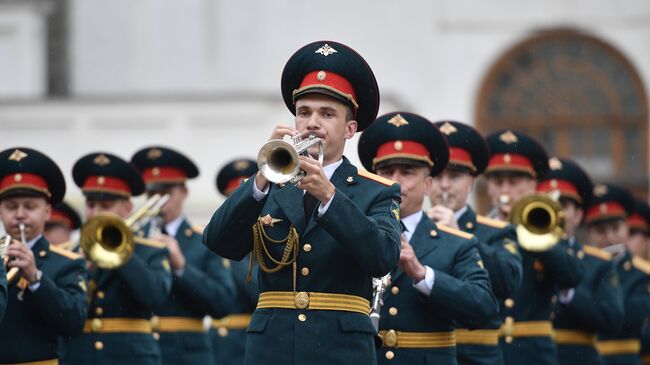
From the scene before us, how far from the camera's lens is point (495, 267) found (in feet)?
33.1

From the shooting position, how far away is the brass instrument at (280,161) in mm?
6825

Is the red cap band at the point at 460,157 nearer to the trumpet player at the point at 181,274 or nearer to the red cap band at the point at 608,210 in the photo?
the trumpet player at the point at 181,274

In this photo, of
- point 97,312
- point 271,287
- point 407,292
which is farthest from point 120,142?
point 271,287

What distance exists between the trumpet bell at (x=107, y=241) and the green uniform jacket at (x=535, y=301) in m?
2.57

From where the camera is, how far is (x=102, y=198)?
1165cm

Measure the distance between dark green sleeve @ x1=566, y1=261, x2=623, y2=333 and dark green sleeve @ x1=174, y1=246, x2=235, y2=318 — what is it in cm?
259

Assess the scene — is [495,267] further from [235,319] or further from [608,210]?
[608,210]

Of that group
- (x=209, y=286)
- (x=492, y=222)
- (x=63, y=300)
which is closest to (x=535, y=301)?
(x=492, y=222)

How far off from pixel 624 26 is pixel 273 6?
16.9ft

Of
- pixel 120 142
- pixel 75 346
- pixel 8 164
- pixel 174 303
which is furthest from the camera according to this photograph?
pixel 120 142

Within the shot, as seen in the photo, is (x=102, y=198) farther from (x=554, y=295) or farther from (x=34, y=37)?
(x=34, y=37)

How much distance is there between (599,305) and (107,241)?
3940 millimetres

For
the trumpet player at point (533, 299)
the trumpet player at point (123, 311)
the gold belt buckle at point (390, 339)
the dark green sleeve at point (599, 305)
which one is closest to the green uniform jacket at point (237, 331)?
the trumpet player at point (123, 311)

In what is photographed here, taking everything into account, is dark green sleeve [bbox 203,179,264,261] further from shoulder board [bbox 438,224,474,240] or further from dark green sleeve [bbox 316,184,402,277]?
shoulder board [bbox 438,224,474,240]
